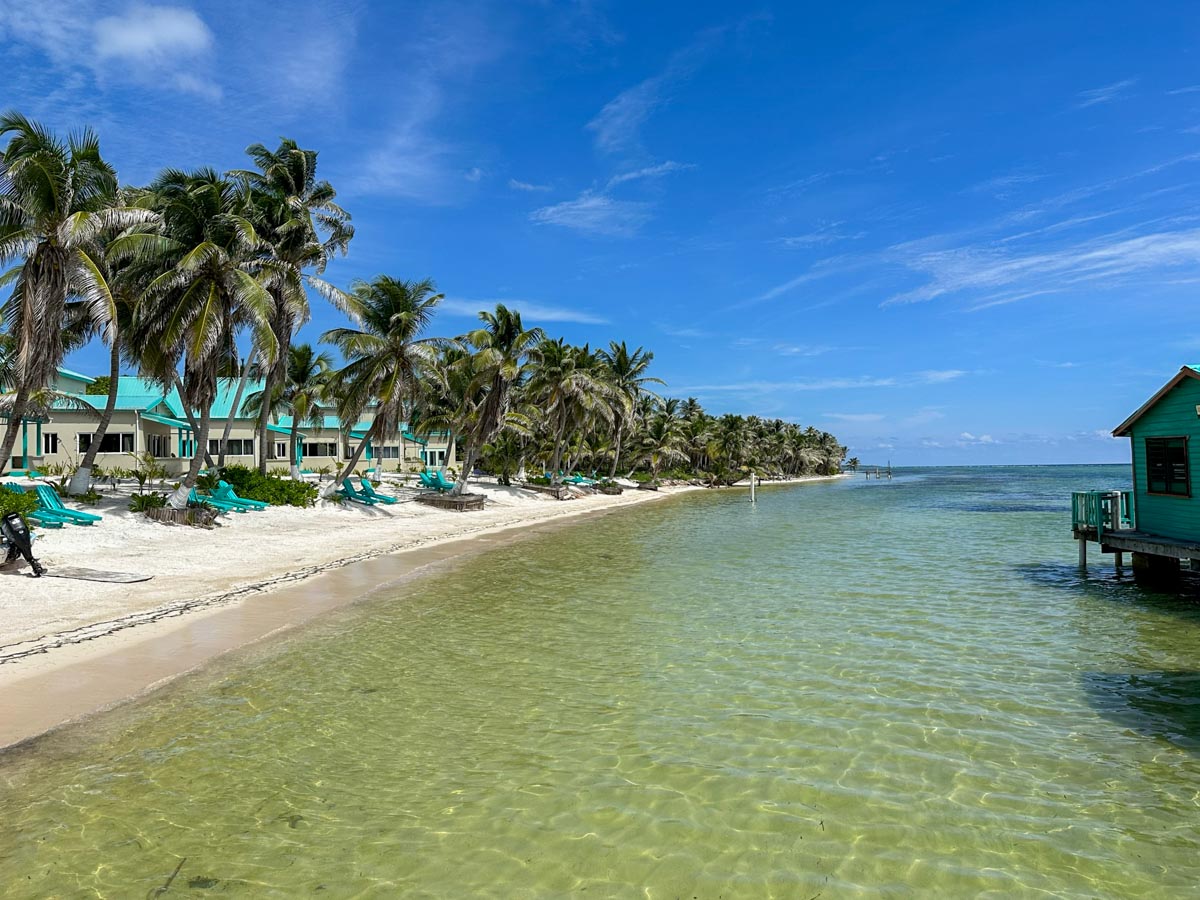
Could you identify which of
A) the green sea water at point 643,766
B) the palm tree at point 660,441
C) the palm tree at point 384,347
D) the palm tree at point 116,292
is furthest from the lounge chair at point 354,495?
the palm tree at point 660,441

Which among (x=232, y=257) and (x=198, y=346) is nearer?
(x=198, y=346)

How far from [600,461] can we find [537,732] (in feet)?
223

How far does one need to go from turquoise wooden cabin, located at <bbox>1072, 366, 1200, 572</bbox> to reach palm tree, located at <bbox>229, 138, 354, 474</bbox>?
25.1 metres

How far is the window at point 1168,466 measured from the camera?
49.8ft

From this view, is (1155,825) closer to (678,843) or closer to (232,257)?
(678,843)

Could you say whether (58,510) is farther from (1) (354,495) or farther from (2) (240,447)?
(2) (240,447)

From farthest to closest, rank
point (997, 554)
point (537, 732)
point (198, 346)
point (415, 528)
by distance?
1. point (415, 528)
2. point (997, 554)
3. point (198, 346)
4. point (537, 732)

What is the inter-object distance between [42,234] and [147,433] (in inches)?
941

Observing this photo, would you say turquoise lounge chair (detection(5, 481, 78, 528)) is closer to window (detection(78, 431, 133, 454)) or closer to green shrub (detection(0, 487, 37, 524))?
green shrub (detection(0, 487, 37, 524))

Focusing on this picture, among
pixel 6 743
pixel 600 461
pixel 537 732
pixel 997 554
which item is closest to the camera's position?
pixel 6 743

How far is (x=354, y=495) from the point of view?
3188cm

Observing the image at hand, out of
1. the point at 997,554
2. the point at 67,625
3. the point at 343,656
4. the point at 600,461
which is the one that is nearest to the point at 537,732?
the point at 343,656

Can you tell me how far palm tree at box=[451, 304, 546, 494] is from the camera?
3631 centimetres

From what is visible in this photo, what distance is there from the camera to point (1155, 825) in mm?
5621
